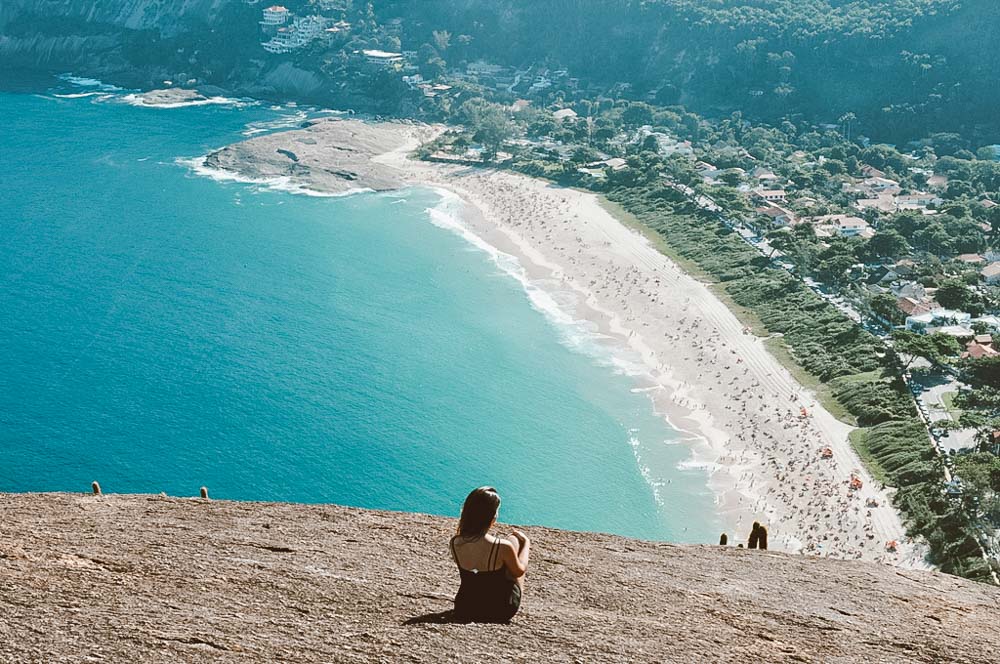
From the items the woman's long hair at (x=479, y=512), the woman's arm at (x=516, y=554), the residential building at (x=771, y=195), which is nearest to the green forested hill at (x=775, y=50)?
the residential building at (x=771, y=195)

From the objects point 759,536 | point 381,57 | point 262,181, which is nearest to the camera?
point 759,536

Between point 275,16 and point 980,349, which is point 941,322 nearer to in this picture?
point 980,349

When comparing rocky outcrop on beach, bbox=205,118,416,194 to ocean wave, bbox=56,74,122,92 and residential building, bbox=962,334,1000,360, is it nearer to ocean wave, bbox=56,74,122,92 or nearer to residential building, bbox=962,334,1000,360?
ocean wave, bbox=56,74,122,92

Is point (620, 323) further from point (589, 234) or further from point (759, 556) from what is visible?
point (759, 556)

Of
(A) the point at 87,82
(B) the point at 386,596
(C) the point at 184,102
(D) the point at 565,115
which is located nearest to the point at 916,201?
(D) the point at 565,115

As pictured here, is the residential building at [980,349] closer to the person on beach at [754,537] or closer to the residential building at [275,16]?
the person on beach at [754,537]

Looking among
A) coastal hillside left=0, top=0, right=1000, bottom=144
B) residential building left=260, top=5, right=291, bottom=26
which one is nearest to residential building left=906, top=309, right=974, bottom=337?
coastal hillside left=0, top=0, right=1000, bottom=144

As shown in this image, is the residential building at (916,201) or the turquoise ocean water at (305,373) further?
the residential building at (916,201)
